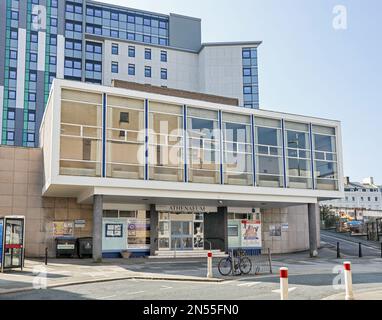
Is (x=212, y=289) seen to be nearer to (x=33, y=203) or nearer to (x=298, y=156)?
(x=33, y=203)

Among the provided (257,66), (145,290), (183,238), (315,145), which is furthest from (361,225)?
(257,66)

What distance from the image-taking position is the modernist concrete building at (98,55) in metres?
74.2

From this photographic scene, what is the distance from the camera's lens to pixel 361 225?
45344 millimetres

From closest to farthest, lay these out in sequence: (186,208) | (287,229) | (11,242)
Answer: (11,242) → (186,208) → (287,229)

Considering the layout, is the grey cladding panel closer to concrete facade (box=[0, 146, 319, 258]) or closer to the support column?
the support column

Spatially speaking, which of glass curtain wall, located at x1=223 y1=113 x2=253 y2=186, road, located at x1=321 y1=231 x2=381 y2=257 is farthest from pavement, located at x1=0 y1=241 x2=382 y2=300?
road, located at x1=321 y1=231 x2=381 y2=257

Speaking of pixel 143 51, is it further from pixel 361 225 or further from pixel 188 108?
pixel 188 108

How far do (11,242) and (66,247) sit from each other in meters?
9.10

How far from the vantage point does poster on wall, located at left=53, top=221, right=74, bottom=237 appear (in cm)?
2974

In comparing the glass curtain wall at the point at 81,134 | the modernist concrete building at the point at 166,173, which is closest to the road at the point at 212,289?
the modernist concrete building at the point at 166,173

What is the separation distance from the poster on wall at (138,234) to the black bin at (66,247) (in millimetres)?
3559

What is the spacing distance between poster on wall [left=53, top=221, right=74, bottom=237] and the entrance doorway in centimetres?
567

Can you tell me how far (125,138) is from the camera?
2725 cm

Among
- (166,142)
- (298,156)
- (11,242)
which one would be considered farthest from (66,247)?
A: (298,156)
